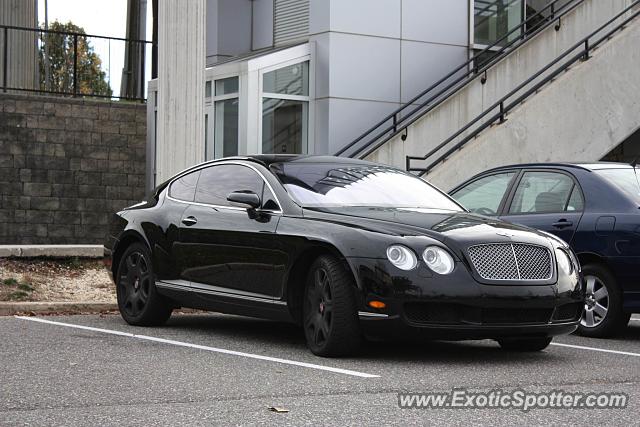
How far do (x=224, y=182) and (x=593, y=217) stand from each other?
3.19 meters

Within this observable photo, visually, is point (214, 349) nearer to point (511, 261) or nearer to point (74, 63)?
point (511, 261)

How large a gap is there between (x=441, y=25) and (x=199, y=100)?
9.77 meters

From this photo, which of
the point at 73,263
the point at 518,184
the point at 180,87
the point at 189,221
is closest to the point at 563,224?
the point at 518,184

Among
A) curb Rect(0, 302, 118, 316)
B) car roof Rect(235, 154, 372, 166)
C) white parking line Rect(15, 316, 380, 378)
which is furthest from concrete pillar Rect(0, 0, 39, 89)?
car roof Rect(235, 154, 372, 166)

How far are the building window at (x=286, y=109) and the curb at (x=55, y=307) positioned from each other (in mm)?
10615

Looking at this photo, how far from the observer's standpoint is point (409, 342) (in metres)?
9.31

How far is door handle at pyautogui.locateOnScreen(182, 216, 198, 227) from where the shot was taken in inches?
382

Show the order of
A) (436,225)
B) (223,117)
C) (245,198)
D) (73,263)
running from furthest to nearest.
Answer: (223,117) < (73,263) < (245,198) < (436,225)

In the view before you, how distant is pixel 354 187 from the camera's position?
9156 mm

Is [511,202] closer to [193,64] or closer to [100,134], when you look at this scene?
[193,64]

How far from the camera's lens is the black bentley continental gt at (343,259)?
782 centimetres

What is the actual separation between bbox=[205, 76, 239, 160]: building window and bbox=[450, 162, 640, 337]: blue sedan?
1180 centimetres

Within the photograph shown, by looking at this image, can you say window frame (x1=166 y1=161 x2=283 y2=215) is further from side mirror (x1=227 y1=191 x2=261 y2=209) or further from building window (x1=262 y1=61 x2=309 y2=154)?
building window (x1=262 y1=61 x2=309 y2=154)

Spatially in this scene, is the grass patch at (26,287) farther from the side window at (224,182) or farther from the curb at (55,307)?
the side window at (224,182)
